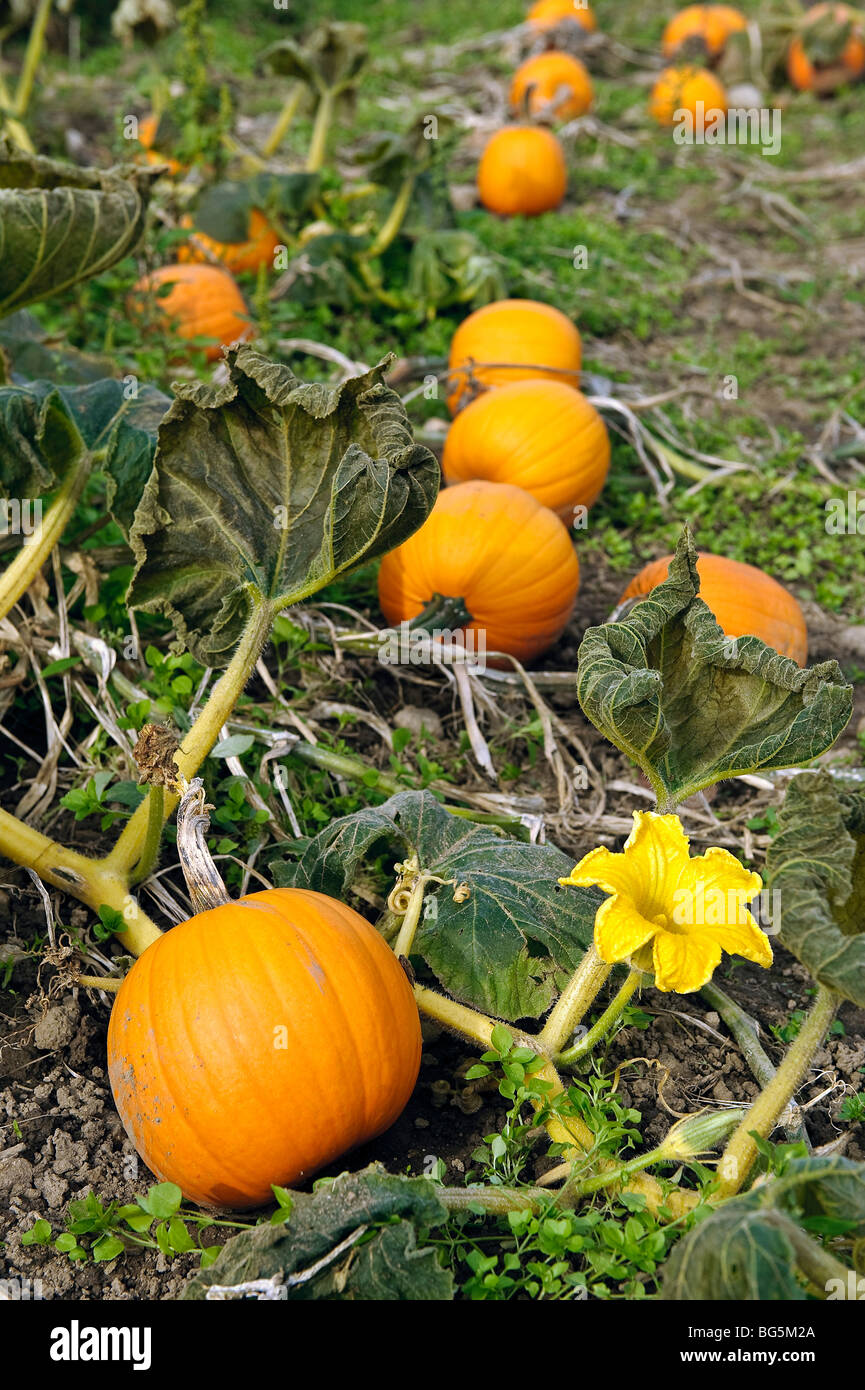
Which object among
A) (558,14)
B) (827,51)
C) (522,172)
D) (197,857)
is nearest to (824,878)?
(197,857)

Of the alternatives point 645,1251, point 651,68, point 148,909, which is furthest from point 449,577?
point 651,68

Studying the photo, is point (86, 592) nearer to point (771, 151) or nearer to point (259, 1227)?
point (259, 1227)

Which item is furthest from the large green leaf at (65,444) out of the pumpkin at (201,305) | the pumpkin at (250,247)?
the pumpkin at (250,247)

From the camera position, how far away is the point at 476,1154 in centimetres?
222

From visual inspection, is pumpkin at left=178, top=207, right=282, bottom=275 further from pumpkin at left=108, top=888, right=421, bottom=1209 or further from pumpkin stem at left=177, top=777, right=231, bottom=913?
pumpkin at left=108, top=888, right=421, bottom=1209

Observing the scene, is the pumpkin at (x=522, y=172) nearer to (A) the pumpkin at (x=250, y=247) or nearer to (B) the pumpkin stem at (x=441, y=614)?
(A) the pumpkin at (x=250, y=247)

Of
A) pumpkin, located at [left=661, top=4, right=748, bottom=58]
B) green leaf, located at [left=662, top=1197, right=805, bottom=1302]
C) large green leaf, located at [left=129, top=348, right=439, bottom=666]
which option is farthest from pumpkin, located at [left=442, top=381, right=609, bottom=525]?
pumpkin, located at [left=661, top=4, right=748, bottom=58]

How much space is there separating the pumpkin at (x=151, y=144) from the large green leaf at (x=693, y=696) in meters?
4.35

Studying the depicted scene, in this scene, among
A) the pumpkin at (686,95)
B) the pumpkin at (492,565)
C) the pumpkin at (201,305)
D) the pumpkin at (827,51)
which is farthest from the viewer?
the pumpkin at (827,51)

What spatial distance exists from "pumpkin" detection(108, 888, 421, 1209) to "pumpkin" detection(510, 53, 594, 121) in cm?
680

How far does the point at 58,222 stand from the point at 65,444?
2.06 ft

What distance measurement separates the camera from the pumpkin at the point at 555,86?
7754 millimetres

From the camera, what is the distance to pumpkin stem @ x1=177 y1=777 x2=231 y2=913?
2.29 m

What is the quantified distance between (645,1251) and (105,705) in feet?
6.01
